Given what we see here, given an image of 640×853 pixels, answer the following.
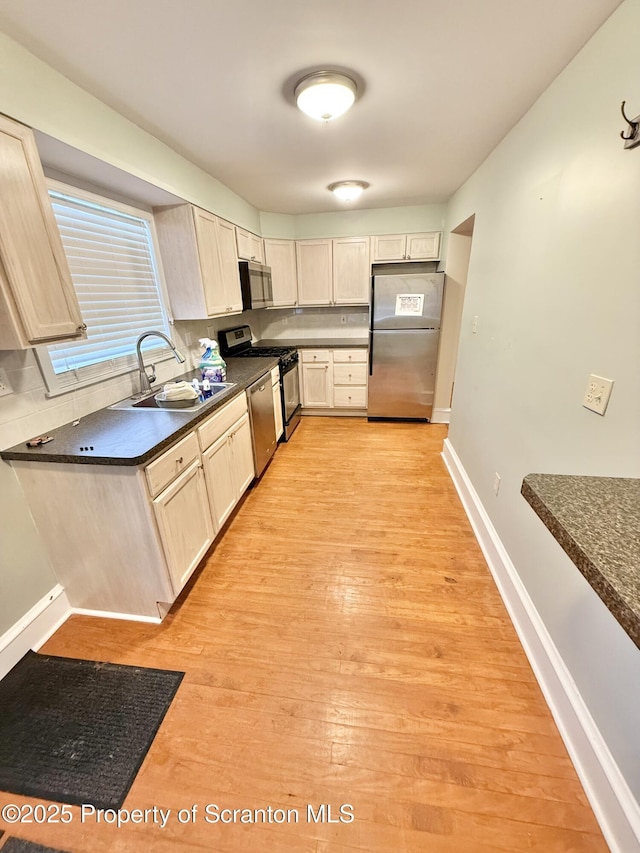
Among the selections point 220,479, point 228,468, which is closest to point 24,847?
point 220,479

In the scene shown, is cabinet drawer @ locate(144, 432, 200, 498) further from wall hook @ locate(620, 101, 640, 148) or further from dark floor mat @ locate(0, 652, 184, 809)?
wall hook @ locate(620, 101, 640, 148)

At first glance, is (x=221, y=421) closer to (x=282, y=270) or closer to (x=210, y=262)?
(x=210, y=262)

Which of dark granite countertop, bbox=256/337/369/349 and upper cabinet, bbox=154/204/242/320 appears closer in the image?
upper cabinet, bbox=154/204/242/320

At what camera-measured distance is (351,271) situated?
4031mm

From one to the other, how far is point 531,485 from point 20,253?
74.4 inches

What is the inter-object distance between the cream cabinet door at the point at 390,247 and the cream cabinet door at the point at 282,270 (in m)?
1.01

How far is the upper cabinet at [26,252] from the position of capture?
1190mm

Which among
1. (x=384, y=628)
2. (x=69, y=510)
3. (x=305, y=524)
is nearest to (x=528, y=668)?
(x=384, y=628)

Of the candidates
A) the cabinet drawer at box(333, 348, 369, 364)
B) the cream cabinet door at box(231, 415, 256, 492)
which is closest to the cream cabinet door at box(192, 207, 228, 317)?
the cream cabinet door at box(231, 415, 256, 492)

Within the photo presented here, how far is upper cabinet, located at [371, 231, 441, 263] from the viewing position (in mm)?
3807

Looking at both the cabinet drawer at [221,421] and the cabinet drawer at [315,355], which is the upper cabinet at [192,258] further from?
the cabinet drawer at [315,355]

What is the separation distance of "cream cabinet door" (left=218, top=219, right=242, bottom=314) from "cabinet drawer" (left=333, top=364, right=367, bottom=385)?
1.49m

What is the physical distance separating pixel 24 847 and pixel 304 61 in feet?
9.76

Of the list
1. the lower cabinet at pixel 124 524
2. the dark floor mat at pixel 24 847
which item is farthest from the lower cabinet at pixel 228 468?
the dark floor mat at pixel 24 847
